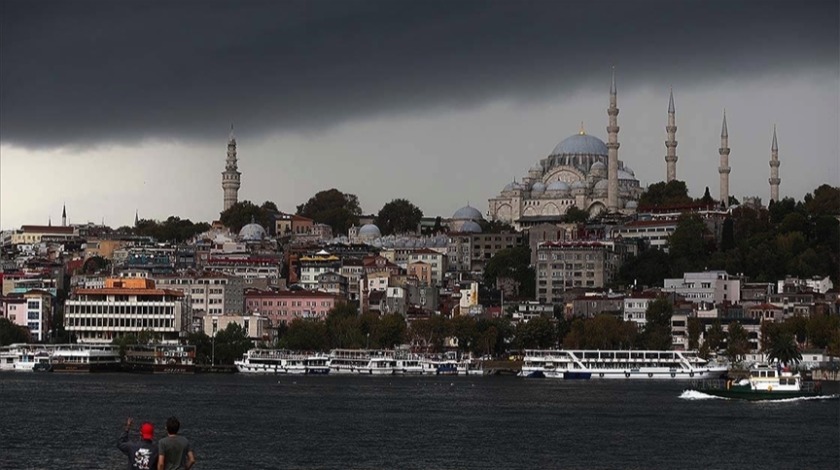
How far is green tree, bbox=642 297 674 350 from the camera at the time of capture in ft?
304

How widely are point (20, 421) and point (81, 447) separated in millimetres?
8770

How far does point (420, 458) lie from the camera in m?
39.1

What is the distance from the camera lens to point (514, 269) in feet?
393

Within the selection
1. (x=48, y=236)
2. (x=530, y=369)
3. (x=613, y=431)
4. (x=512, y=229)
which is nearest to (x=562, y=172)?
(x=512, y=229)

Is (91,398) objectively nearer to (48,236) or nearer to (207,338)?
(207,338)

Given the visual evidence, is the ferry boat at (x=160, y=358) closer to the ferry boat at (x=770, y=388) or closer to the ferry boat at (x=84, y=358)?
the ferry boat at (x=84, y=358)

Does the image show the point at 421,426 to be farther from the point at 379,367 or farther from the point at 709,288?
the point at 709,288

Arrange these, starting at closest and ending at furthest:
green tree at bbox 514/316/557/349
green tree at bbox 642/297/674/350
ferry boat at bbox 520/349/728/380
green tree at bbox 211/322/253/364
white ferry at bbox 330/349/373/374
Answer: ferry boat at bbox 520/349/728/380 → white ferry at bbox 330/349/373/374 → green tree at bbox 642/297/674/350 → green tree at bbox 514/316/557/349 → green tree at bbox 211/322/253/364

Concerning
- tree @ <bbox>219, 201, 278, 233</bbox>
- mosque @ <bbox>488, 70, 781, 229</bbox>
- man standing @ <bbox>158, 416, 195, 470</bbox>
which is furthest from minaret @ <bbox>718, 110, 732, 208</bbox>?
man standing @ <bbox>158, 416, 195, 470</bbox>

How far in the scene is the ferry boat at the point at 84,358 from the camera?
91.4 meters

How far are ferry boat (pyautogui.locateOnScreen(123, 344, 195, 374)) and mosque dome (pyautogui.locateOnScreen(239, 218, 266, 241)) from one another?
41.6 meters

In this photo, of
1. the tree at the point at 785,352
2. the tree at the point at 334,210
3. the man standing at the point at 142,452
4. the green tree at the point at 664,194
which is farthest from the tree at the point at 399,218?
the man standing at the point at 142,452

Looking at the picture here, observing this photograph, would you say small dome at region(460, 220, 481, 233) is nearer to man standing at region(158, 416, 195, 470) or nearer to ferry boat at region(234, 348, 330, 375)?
ferry boat at region(234, 348, 330, 375)

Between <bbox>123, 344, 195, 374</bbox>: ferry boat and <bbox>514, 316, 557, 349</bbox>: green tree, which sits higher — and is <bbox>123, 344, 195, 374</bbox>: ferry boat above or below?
below
